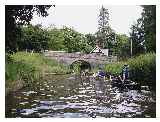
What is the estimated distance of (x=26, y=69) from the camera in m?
3.07

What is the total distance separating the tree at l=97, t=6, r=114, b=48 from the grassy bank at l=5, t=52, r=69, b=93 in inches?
12.7

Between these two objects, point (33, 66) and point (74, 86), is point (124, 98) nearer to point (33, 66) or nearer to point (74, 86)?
point (74, 86)

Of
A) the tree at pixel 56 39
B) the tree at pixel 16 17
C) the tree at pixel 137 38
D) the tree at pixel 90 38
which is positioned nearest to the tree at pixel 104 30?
the tree at pixel 90 38

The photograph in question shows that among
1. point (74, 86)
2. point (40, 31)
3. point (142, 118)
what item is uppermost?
point (40, 31)

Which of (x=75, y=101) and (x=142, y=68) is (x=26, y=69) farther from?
(x=142, y=68)

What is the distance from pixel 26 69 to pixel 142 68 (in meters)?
0.76

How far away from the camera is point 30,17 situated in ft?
10.1

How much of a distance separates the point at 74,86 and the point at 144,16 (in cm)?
65

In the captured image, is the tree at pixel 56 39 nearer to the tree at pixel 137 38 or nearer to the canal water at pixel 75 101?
the canal water at pixel 75 101

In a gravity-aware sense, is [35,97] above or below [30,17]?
below

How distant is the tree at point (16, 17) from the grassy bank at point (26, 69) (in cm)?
9

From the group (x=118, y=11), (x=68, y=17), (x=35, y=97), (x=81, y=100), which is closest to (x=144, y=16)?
Answer: (x=118, y=11)

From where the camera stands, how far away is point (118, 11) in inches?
120

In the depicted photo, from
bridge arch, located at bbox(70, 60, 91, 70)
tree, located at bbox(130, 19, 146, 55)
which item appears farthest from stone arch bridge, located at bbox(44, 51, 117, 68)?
tree, located at bbox(130, 19, 146, 55)
